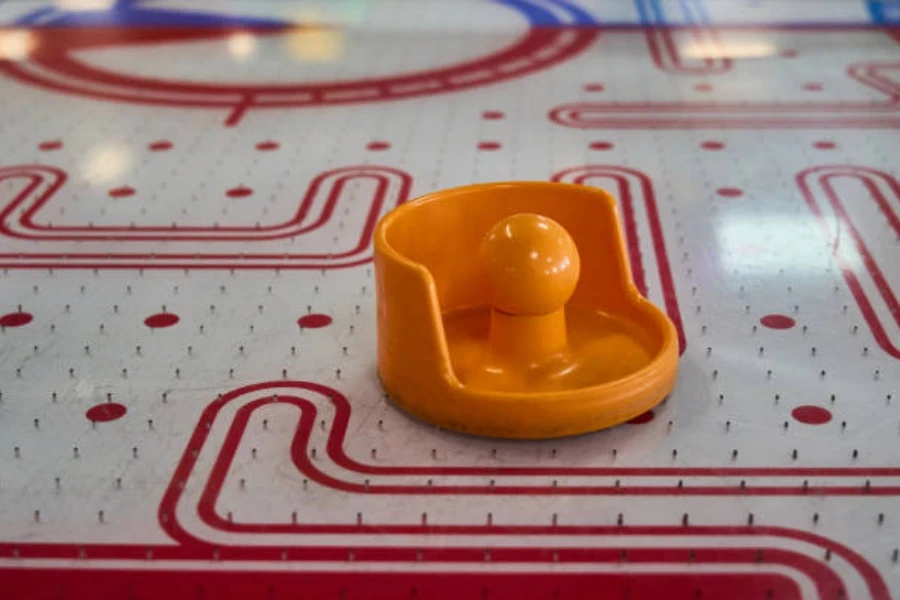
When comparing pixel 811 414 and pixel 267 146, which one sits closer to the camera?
pixel 811 414

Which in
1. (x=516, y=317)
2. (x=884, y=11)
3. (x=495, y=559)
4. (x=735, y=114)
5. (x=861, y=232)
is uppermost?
(x=516, y=317)

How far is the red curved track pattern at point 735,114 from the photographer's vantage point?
5.67 metres

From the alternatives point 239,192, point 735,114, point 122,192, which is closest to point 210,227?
point 239,192

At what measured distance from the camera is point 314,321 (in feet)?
12.5

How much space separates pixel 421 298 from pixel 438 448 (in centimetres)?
38

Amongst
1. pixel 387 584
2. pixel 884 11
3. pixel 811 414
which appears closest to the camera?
pixel 387 584

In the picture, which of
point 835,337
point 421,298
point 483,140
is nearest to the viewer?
point 421,298

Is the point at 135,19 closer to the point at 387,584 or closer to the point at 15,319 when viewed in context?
the point at 15,319

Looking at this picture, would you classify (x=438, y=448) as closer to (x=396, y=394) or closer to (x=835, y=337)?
(x=396, y=394)

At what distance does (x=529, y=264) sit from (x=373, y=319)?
85 centimetres

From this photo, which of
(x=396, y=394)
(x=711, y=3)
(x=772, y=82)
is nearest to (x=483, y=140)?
(x=772, y=82)

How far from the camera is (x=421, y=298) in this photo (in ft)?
10.0

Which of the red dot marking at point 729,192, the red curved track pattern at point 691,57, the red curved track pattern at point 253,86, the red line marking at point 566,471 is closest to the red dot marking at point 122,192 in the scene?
the red curved track pattern at point 253,86

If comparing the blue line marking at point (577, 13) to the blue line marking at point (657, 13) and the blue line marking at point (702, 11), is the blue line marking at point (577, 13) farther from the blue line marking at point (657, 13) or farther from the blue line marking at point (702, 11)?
the blue line marking at point (702, 11)
